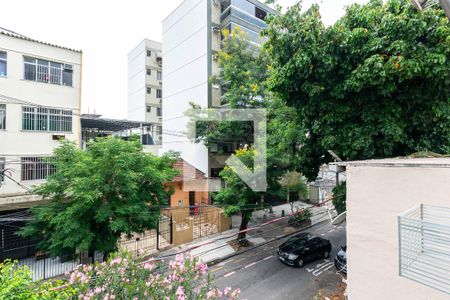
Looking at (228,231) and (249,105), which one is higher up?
(249,105)

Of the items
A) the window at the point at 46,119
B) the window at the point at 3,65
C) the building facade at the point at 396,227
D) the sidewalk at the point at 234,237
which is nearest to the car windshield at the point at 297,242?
the sidewalk at the point at 234,237

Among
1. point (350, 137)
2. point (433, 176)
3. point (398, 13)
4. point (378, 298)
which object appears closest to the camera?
point (433, 176)

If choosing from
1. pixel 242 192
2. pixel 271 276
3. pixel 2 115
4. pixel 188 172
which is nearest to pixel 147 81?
pixel 188 172

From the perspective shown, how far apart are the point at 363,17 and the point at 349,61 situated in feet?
4.32

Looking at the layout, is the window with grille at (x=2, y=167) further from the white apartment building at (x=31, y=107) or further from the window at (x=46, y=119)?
the window at (x=46, y=119)

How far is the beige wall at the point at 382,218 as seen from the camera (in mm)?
3846

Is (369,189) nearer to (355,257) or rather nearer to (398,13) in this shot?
(355,257)

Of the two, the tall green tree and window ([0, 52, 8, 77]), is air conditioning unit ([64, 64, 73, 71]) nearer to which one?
window ([0, 52, 8, 77])

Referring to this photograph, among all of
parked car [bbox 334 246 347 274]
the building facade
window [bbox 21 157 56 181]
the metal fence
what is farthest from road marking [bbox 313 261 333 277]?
window [bbox 21 157 56 181]

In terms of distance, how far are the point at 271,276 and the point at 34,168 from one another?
37.8ft

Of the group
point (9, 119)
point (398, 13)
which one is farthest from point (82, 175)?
point (398, 13)

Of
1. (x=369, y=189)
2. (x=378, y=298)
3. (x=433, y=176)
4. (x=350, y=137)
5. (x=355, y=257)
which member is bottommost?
(x=378, y=298)

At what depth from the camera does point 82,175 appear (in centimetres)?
770

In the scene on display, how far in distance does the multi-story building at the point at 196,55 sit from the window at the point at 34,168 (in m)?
9.14
